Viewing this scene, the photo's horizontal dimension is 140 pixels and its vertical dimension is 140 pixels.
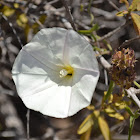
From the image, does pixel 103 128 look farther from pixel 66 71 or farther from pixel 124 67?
pixel 124 67

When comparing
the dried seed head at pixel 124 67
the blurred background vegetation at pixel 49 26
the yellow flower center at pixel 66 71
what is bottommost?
the blurred background vegetation at pixel 49 26

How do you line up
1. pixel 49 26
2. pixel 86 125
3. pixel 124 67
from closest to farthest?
pixel 124 67, pixel 86 125, pixel 49 26

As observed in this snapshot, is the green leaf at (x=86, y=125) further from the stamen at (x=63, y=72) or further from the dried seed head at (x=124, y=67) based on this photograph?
the dried seed head at (x=124, y=67)

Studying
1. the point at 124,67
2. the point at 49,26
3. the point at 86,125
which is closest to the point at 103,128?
the point at 86,125

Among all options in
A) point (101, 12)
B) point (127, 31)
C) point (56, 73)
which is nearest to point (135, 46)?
point (127, 31)

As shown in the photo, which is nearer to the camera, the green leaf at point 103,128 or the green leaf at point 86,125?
the green leaf at point 86,125

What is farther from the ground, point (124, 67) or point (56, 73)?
point (124, 67)

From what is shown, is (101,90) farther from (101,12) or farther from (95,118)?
(95,118)

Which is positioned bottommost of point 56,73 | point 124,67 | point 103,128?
point 103,128

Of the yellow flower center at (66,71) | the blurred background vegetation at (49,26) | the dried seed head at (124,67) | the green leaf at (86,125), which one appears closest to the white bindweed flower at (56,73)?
the yellow flower center at (66,71)
